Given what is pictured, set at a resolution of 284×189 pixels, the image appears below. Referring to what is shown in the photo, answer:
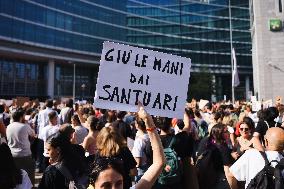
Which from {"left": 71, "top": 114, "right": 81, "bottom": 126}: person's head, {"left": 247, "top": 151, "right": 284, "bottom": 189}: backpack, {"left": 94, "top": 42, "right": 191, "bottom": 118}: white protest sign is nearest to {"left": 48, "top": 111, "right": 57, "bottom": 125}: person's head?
{"left": 71, "top": 114, "right": 81, "bottom": 126}: person's head

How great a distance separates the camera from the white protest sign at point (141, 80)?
393cm

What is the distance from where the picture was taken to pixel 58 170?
405 centimetres

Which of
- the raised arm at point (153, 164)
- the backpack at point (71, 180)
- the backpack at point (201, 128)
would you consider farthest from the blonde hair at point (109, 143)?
the backpack at point (201, 128)

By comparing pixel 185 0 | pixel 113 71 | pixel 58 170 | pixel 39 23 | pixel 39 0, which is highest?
pixel 185 0

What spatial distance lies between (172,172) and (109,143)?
0.94m

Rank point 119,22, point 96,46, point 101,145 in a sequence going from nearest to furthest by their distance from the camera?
point 101,145 → point 96,46 → point 119,22

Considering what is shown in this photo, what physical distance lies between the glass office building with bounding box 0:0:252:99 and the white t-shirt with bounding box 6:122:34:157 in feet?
157

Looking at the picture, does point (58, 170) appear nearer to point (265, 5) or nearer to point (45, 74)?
point (265, 5)

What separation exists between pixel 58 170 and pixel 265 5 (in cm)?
3039

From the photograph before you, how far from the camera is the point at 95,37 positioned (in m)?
75.2

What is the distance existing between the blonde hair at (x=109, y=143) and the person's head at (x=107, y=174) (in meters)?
1.70

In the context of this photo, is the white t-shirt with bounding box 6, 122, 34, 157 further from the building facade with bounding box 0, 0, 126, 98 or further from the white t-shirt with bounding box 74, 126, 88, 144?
the building facade with bounding box 0, 0, 126, 98

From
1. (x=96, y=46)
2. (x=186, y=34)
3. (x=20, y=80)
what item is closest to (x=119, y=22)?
(x=96, y=46)

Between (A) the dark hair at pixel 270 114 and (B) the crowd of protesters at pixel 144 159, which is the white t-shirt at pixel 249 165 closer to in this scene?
(B) the crowd of protesters at pixel 144 159
